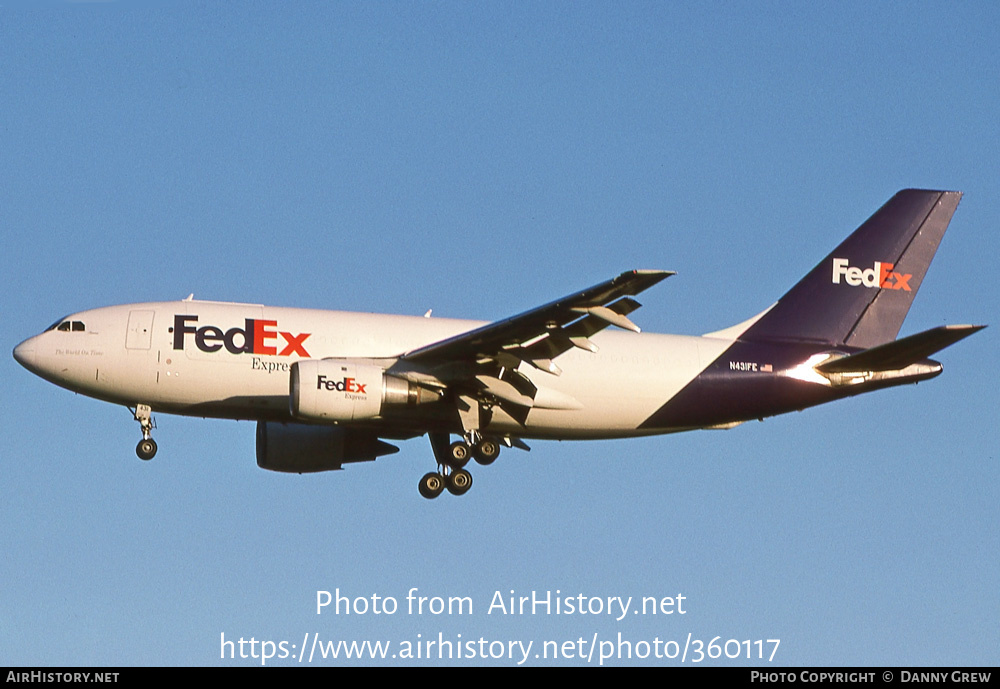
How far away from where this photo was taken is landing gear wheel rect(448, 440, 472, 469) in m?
36.3

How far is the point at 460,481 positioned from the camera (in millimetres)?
36625

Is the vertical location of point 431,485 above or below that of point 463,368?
below

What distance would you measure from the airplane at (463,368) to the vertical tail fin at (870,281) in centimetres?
6

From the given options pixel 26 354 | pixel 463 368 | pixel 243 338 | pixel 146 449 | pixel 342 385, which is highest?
pixel 243 338

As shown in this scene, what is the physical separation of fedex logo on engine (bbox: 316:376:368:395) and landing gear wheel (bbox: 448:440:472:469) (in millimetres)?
3587

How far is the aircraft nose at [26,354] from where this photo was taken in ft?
115

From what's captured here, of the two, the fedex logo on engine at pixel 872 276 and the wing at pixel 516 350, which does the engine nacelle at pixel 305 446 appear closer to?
the wing at pixel 516 350

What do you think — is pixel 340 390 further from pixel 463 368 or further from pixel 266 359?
pixel 463 368

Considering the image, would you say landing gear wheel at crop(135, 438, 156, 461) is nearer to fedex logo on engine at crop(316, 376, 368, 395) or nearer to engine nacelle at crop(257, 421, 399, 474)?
engine nacelle at crop(257, 421, 399, 474)

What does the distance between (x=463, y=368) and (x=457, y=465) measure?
3122 mm

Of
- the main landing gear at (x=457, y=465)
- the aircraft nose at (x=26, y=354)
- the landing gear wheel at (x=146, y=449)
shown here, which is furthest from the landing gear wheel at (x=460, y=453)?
the aircraft nose at (x=26, y=354)

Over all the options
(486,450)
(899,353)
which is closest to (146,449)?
(486,450)

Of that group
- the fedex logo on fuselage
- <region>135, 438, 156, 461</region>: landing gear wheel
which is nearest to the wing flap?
the fedex logo on fuselage

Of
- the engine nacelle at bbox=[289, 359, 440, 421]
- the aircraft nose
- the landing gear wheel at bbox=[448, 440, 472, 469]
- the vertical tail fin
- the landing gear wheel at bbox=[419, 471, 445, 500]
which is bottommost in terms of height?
the landing gear wheel at bbox=[419, 471, 445, 500]
